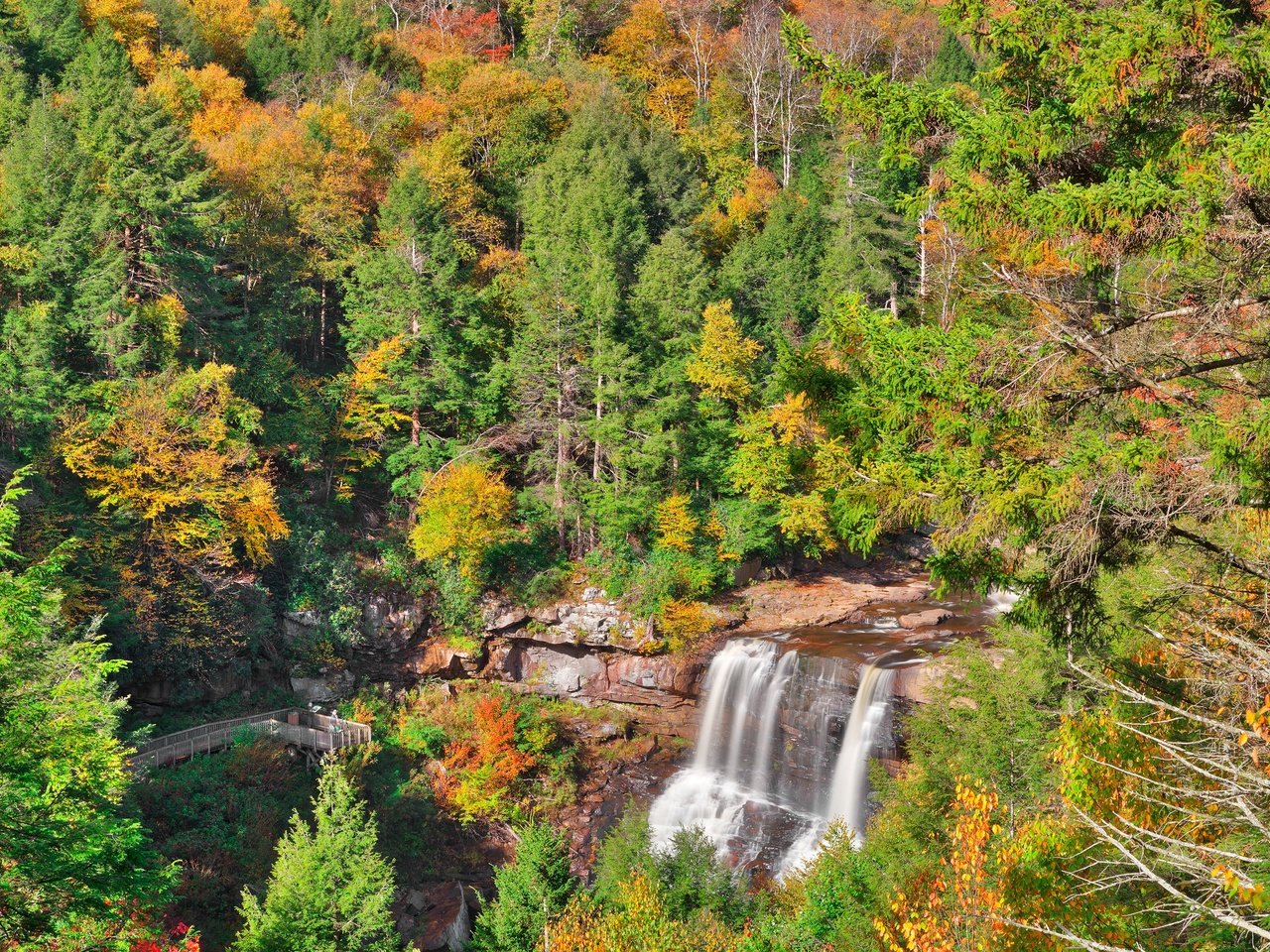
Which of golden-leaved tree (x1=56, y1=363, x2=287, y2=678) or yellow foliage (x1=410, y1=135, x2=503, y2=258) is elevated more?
yellow foliage (x1=410, y1=135, x2=503, y2=258)

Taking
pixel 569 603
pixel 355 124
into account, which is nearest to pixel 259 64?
pixel 355 124

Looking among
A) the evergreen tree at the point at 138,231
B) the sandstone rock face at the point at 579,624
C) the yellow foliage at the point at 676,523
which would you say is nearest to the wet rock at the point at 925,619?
the yellow foliage at the point at 676,523

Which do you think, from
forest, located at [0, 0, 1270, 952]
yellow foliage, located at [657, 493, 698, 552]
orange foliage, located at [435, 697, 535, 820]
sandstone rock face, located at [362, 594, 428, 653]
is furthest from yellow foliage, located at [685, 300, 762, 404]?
orange foliage, located at [435, 697, 535, 820]

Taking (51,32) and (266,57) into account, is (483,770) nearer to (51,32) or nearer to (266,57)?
(51,32)

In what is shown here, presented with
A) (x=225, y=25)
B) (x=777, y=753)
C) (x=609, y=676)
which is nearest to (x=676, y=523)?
(x=609, y=676)

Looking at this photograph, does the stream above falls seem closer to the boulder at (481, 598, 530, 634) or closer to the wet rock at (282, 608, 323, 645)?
the boulder at (481, 598, 530, 634)
